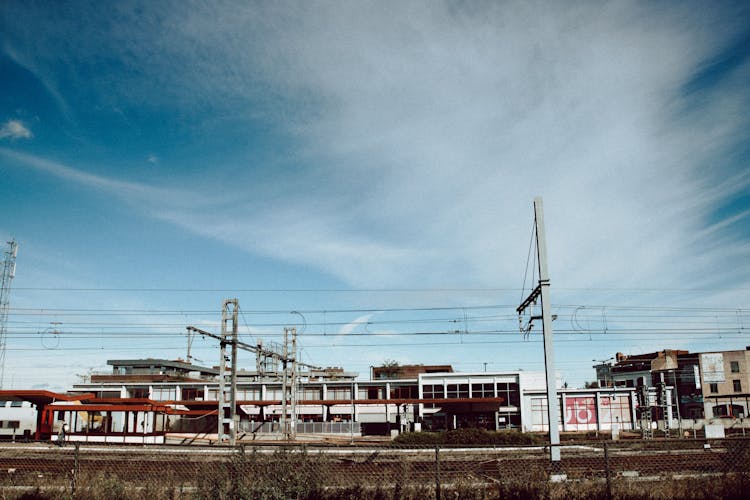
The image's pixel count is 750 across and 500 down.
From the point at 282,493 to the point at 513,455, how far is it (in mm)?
16375

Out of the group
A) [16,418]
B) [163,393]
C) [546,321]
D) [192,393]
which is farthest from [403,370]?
[546,321]

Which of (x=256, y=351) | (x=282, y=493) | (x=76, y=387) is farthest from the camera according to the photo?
(x=76, y=387)

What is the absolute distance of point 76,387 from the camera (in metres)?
77.4

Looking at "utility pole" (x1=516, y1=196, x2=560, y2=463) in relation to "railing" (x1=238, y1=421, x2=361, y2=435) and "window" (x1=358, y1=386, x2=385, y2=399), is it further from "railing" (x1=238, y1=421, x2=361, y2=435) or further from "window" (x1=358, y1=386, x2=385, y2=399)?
"window" (x1=358, y1=386, x2=385, y2=399)

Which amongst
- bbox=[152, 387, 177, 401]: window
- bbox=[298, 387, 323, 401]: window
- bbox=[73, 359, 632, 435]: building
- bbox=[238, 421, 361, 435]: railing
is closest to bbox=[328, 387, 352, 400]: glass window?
bbox=[73, 359, 632, 435]: building

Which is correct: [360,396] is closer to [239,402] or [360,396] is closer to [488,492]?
[239,402]

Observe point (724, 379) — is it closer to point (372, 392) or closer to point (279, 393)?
point (372, 392)

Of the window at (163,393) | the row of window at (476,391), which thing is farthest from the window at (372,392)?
the window at (163,393)

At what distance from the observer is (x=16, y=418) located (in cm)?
5138

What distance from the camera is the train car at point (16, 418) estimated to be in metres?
49.5

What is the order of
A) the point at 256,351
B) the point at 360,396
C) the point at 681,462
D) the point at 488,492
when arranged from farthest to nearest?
the point at 360,396 < the point at 256,351 < the point at 681,462 < the point at 488,492

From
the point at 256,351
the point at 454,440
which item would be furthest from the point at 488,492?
the point at 256,351

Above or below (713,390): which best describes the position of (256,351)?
above

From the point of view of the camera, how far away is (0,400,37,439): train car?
49531 mm
